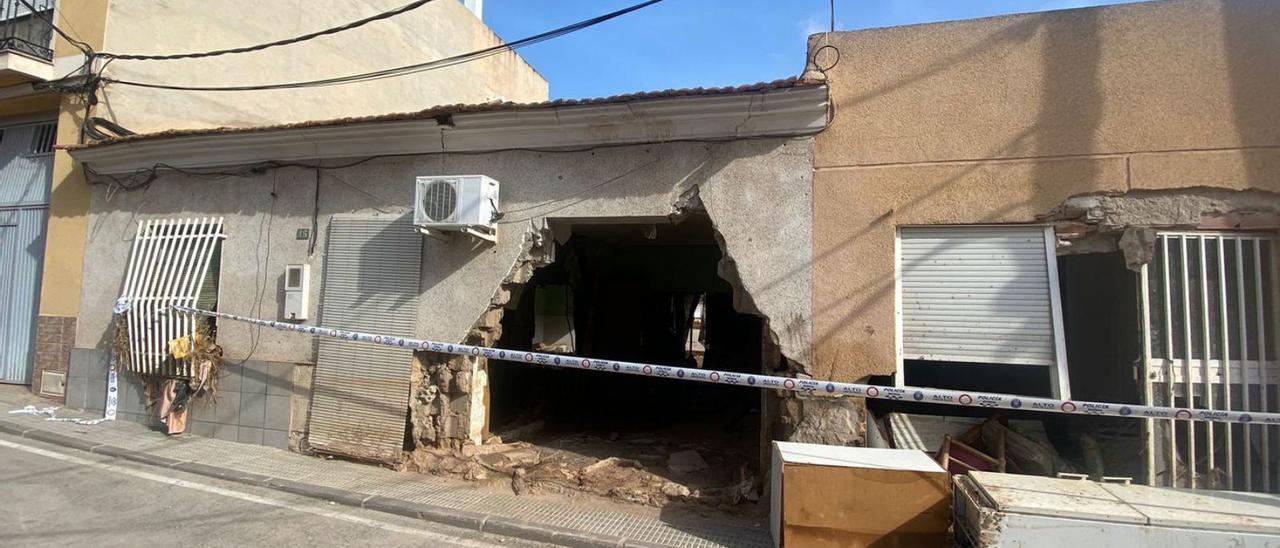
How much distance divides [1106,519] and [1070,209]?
2.48 metres

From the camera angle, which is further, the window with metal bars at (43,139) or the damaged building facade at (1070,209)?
the window with metal bars at (43,139)

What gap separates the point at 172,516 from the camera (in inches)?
183

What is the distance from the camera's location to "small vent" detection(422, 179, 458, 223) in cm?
586

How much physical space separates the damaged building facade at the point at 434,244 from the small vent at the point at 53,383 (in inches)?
23.3

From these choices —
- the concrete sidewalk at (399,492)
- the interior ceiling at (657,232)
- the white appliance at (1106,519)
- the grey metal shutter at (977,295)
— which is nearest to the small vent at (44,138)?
the concrete sidewalk at (399,492)

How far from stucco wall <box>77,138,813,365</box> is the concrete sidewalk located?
1132 mm

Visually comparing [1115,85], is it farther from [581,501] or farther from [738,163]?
[581,501]

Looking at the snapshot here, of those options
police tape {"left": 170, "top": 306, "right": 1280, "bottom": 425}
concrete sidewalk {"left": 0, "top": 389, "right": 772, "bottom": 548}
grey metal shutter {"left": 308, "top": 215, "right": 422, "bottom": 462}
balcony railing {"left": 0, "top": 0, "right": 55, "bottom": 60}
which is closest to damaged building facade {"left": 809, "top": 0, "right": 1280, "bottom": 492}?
police tape {"left": 170, "top": 306, "right": 1280, "bottom": 425}

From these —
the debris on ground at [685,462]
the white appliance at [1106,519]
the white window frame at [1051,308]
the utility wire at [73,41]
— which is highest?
the utility wire at [73,41]

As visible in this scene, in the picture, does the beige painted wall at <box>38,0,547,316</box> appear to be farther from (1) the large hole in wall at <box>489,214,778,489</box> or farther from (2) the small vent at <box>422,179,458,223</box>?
(1) the large hole in wall at <box>489,214,778,489</box>

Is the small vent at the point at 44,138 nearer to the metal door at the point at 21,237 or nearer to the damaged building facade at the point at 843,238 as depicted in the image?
the metal door at the point at 21,237

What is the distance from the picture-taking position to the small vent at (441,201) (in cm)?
586

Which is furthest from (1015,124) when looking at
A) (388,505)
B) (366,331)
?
(366,331)

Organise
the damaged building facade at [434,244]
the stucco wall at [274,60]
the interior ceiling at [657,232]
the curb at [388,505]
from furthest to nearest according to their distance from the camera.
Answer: the stucco wall at [274,60] < the interior ceiling at [657,232] < the damaged building facade at [434,244] < the curb at [388,505]
